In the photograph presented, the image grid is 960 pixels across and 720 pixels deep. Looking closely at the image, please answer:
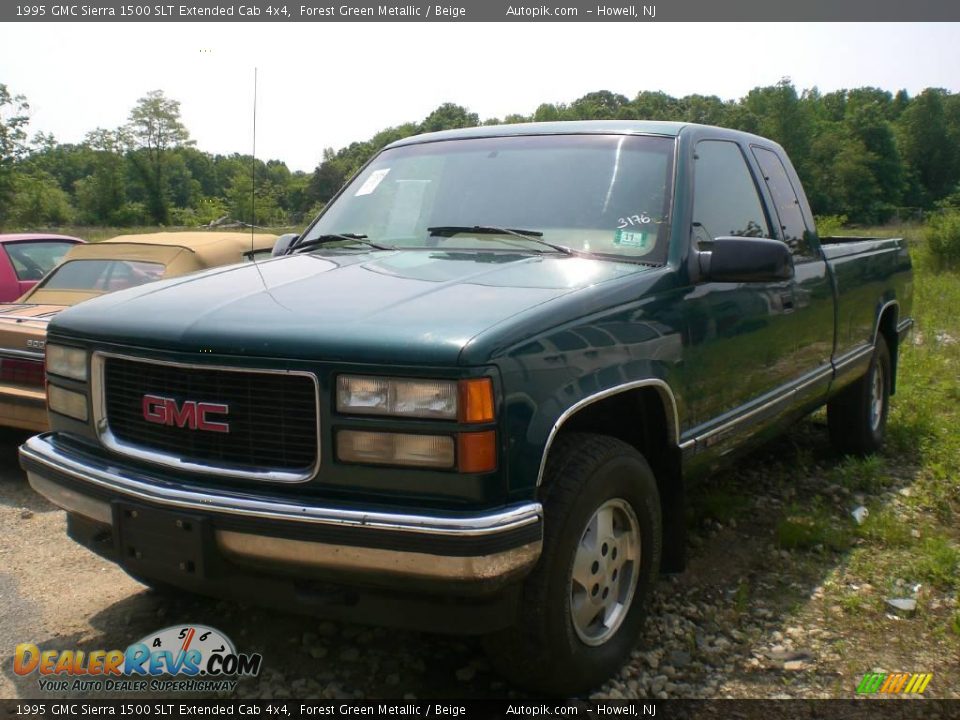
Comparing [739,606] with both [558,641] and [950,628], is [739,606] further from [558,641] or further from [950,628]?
[558,641]

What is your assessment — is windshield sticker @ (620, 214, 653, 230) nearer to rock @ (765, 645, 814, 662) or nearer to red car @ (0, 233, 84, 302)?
rock @ (765, 645, 814, 662)

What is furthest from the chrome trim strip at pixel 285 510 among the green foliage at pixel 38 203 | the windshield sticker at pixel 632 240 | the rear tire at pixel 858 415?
the green foliage at pixel 38 203

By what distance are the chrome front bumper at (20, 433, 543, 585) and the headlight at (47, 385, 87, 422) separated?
49 cm

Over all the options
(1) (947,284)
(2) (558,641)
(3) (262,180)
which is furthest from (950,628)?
(1) (947,284)

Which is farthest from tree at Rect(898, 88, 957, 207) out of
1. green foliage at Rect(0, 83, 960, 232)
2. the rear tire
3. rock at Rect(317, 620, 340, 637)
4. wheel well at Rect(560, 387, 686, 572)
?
rock at Rect(317, 620, 340, 637)

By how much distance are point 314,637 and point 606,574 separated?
3.77ft

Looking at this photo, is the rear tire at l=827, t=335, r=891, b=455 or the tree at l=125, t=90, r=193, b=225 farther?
the tree at l=125, t=90, r=193, b=225

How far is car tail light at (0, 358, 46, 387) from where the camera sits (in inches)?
195

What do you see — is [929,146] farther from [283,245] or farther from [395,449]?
[395,449]

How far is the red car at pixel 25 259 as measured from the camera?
7613 mm

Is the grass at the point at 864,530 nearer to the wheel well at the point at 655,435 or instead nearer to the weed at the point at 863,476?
the weed at the point at 863,476

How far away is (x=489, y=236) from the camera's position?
3480 mm

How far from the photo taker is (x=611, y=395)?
2797mm

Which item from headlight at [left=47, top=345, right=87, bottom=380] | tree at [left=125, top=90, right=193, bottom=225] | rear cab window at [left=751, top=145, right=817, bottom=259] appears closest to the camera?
headlight at [left=47, top=345, right=87, bottom=380]
